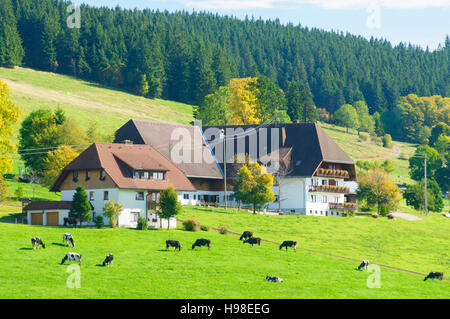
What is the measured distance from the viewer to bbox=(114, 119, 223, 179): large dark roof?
3831 inches

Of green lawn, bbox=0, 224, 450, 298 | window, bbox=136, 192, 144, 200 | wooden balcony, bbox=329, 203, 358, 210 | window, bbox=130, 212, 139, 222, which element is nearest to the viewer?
green lawn, bbox=0, 224, 450, 298

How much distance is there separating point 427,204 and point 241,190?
42.7 m

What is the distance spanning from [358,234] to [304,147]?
85.2ft

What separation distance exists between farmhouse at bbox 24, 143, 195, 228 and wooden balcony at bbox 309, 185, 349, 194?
25363mm

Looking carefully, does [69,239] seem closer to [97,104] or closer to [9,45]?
[97,104]

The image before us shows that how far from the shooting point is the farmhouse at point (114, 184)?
71.9 meters

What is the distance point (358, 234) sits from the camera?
3113 inches

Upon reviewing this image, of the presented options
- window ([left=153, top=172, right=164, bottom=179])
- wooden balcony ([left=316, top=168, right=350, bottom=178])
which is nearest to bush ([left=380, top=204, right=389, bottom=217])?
wooden balcony ([left=316, top=168, right=350, bottom=178])

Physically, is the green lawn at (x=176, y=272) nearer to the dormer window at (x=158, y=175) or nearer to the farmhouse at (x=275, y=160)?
the dormer window at (x=158, y=175)

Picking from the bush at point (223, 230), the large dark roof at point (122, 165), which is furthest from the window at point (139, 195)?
the bush at point (223, 230)

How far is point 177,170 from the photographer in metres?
82.4

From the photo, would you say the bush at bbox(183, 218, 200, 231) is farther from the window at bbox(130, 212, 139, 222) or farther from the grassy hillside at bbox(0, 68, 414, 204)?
the grassy hillside at bbox(0, 68, 414, 204)
